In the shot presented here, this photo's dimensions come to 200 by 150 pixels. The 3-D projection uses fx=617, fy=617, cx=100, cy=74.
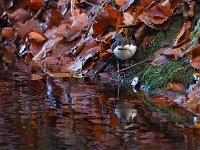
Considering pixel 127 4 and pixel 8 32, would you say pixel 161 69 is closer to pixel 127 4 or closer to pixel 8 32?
pixel 127 4

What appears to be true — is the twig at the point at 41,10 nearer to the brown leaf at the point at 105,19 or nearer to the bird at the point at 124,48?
the brown leaf at the point at 105,19

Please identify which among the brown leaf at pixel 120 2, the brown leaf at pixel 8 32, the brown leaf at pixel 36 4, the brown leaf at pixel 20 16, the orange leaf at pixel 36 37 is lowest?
the orange leaf at pixel 36 37

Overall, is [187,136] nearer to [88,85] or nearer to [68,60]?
[88,85]

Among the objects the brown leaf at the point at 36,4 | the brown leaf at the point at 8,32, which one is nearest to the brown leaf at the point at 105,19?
the brown leaf at the point at 36,4

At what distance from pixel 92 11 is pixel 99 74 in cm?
181

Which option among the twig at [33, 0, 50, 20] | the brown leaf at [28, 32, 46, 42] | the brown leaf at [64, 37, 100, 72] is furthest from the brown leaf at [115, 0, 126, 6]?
the twig at [33, 0, 50, 20]

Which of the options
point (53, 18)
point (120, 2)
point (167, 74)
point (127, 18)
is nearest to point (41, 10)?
point (53, 18)

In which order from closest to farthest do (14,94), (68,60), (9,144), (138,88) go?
(9,144)
(14,94)
(138,88)
(68,60)

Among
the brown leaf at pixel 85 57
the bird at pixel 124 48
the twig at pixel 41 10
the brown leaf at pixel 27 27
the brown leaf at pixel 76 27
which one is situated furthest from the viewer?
the twig at pixel 41 10

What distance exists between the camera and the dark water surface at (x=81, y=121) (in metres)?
3.91

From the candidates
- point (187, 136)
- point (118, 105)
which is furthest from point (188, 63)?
point (187, 136)

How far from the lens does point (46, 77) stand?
7.09 meters

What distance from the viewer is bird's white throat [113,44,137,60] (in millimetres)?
6629

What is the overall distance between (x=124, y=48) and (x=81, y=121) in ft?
7.04
